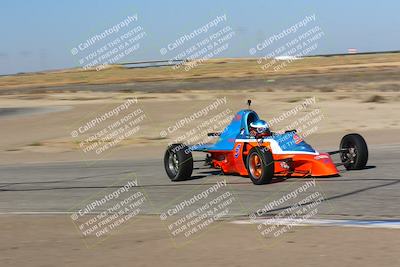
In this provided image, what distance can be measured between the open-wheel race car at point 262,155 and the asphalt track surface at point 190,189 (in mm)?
221

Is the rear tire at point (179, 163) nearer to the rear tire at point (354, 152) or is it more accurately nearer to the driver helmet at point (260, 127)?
the driver helmet at point (260, 127)

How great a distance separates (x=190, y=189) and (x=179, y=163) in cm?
124

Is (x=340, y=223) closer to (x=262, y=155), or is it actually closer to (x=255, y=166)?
(x=262, y=155)

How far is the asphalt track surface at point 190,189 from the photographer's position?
10852 mm

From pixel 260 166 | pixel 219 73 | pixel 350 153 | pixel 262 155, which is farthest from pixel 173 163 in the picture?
pixel 219 73

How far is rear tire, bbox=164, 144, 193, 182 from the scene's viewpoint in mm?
14812

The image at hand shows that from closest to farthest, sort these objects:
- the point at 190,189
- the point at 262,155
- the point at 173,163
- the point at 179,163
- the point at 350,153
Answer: the point at 262,155
the point at 190,189
the point at 350,153
the point at 179,163
the point at 173,163

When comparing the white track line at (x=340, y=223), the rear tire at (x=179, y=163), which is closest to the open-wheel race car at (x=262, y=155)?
the rear tire at (x=179, y=163)

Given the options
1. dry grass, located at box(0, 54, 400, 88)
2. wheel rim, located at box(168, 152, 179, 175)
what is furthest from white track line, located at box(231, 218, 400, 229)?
dry grass, located at box(0, 54, 400, 88)

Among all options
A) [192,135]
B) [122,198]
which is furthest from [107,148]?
[122,198]

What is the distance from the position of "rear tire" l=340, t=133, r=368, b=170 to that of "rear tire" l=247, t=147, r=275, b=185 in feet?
6.38

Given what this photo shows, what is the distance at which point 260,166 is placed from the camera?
13.5 metres

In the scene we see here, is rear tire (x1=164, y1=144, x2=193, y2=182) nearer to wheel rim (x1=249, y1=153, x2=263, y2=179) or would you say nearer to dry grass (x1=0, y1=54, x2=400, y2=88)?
wheel rim (x1=249, y1=153, x2=263, y2=179)

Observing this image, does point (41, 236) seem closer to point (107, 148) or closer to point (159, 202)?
point (159, 202)
